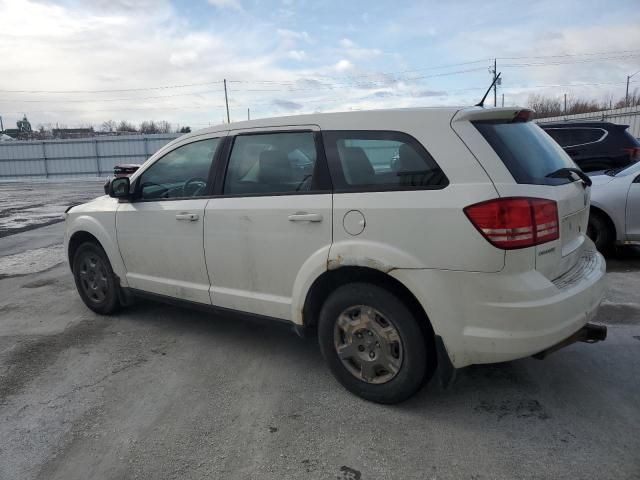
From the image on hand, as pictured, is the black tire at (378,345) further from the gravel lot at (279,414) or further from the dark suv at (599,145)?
the dark suv at (599,145)

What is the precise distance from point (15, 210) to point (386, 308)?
1565 centimetres

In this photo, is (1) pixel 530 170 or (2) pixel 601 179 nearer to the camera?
(1) pixel 530 170

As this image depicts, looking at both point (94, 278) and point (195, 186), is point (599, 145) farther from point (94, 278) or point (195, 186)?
point (94, 278)

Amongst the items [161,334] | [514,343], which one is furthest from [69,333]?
[514,343]

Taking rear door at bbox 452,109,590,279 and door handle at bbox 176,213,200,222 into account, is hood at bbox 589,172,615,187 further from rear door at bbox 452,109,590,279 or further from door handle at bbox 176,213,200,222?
door handle at bbox 176,213,200,222

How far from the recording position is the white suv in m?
2.69

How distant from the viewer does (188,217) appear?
400cm

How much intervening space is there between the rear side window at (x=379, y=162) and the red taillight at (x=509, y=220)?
28 cm

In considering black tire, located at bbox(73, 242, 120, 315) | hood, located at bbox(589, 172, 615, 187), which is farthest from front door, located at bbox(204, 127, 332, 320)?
hood, located at bbox(589, 172, 615, 187)

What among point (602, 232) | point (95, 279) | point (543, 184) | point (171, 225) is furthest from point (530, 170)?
point (602, 232)

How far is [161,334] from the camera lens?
4.62 m

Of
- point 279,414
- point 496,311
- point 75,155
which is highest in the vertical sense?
point 75,155

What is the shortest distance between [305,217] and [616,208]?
4.88 metres

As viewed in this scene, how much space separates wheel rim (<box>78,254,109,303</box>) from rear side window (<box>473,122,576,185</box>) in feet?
12.5
